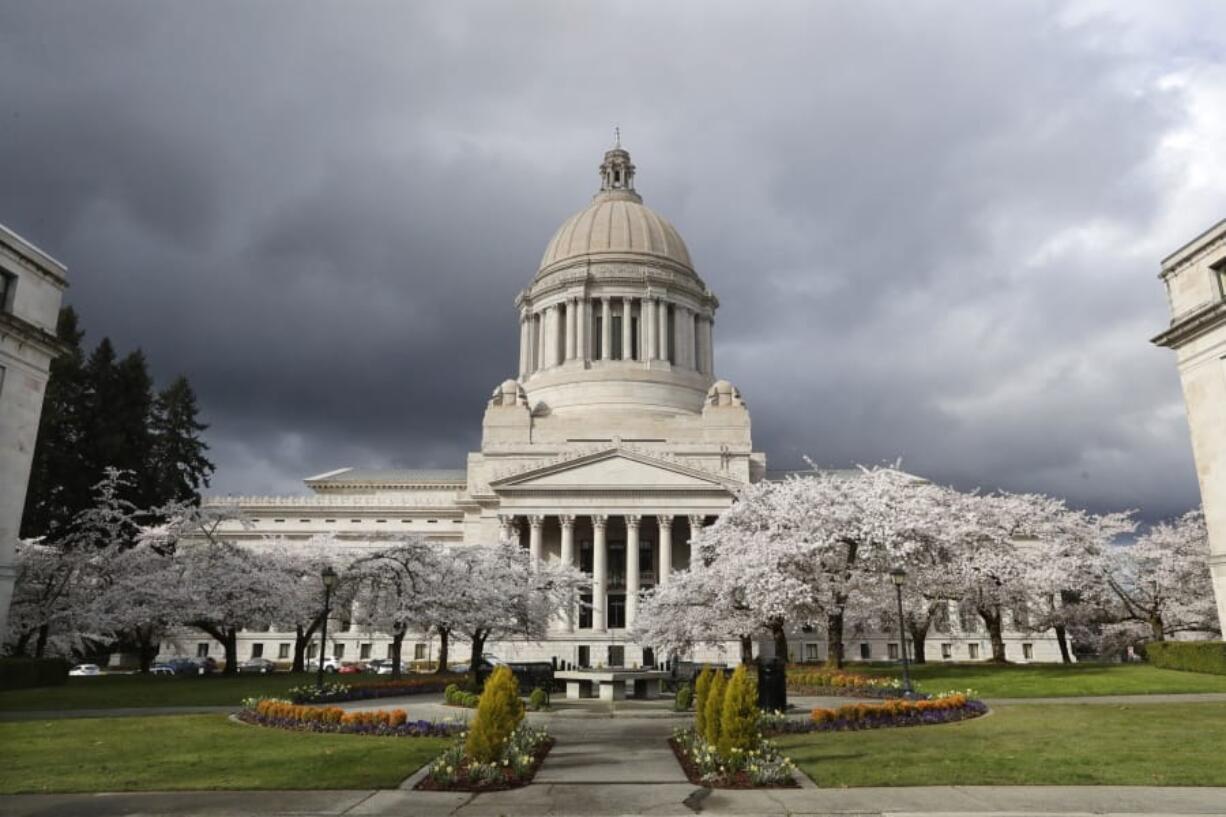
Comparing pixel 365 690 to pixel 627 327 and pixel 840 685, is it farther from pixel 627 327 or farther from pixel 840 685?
pixel 627 327

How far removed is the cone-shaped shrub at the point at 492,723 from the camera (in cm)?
1312

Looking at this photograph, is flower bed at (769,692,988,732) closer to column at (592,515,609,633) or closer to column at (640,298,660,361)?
column at (592,515,609,633)

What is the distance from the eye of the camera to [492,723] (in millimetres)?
13312

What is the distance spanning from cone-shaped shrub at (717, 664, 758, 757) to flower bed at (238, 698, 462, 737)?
25.4 feet

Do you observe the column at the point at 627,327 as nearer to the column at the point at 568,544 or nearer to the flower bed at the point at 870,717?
the column at the point at 568,544

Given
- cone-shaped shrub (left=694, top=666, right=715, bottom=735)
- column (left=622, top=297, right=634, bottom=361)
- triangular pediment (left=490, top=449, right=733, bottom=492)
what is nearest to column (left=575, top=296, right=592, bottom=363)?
column (left=622, top=297, right=634, bottom=361)

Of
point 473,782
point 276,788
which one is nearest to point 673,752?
point 473,782

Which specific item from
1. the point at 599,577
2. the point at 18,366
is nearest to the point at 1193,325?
the point at 599,577

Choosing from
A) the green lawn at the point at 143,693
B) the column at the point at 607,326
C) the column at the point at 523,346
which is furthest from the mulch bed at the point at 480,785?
the column at the point at 523,346

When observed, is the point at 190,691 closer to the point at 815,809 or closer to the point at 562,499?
the point at 815,809

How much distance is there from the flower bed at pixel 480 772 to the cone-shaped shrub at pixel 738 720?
10.3ft

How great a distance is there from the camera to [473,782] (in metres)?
12.8

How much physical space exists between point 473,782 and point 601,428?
2575 inches

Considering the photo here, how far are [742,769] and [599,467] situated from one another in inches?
2080
